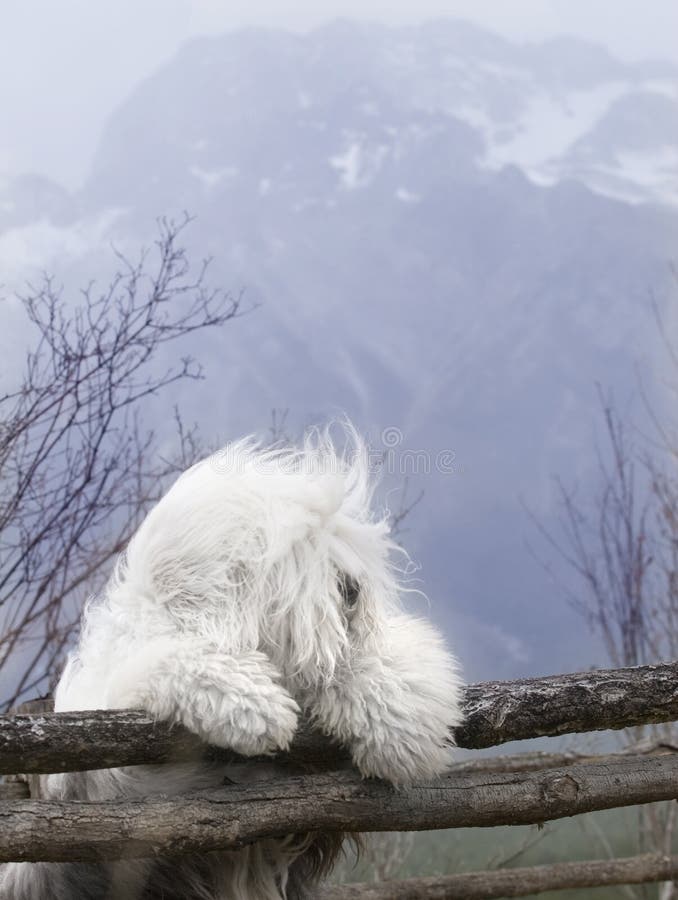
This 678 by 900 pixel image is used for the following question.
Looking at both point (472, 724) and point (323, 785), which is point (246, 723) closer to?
point (323, 785)

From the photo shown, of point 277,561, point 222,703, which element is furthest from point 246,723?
point 277,561

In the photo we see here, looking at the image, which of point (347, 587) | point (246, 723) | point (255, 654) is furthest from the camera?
point (347, 587)

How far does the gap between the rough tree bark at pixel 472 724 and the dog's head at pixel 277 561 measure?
17 cm

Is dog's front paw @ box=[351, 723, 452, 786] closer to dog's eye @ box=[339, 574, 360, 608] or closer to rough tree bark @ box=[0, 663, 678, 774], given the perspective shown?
rough tree bark @ box=[0, 663, 678, 774]

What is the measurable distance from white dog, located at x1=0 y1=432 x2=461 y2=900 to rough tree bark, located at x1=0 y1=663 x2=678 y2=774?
0.05 meters

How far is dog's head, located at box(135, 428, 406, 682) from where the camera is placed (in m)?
1.66

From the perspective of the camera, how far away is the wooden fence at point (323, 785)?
1450 mm

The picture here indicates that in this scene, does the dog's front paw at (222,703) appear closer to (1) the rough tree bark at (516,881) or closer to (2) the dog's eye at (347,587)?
(2) the dog's eye at (347,587)

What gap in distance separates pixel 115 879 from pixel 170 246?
224 centimetres

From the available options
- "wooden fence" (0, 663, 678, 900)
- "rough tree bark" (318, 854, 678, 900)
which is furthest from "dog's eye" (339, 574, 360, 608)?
"rough tree bark" (318, 854, 678, 900)

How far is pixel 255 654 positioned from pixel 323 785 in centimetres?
23

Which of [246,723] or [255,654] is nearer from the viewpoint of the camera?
[246,723]

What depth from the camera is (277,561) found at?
1698 mm

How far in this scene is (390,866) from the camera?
14.8 ft
